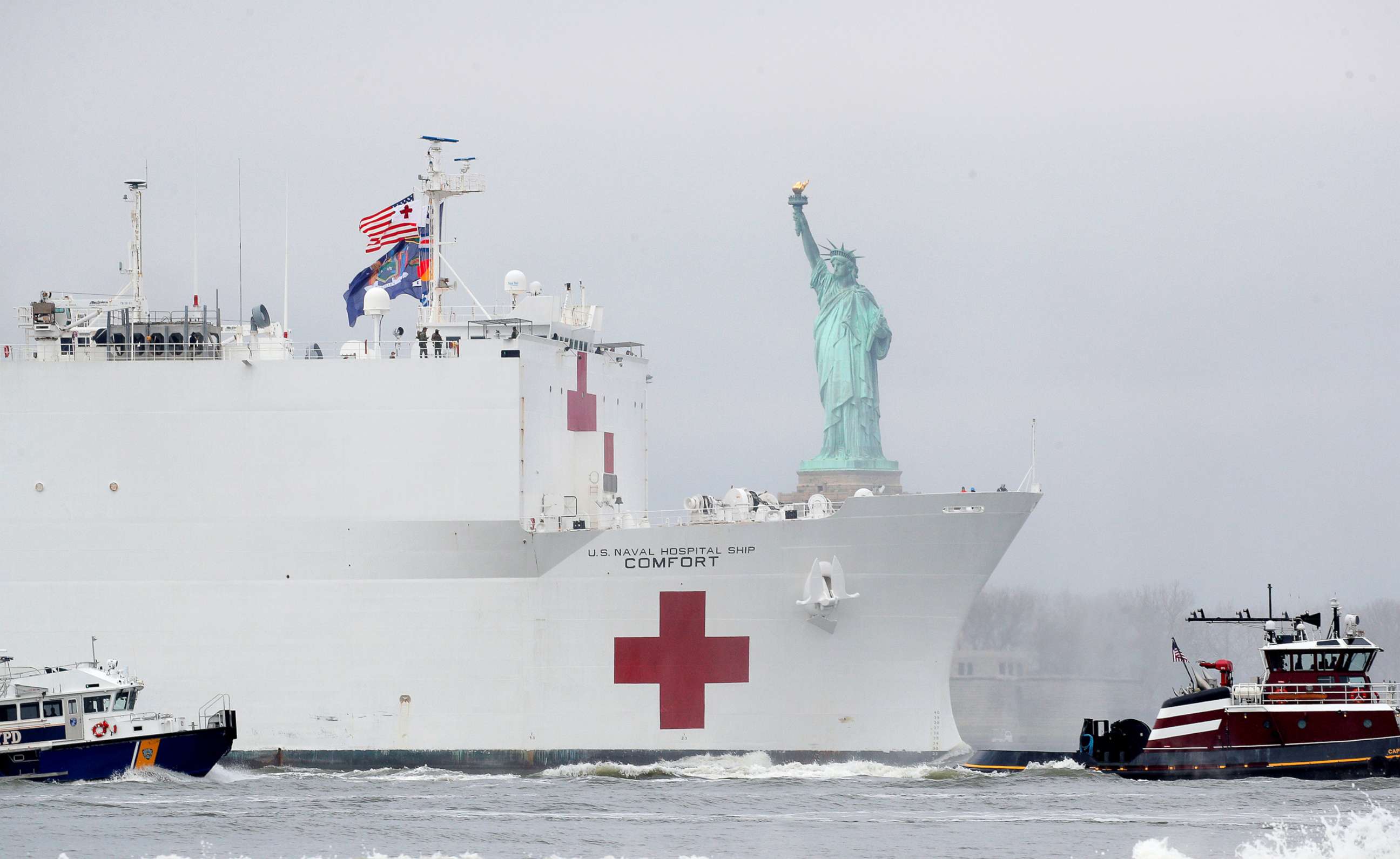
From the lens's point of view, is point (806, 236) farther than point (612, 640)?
Yes

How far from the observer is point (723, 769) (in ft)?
76.1

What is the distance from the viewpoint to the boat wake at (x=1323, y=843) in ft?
60.3

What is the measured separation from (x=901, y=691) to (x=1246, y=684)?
4539 millimetres

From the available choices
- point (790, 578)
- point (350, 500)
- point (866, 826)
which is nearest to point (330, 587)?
point (350, 500)

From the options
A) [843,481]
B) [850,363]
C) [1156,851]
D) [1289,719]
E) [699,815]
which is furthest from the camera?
[850,363]

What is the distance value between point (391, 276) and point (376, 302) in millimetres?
1003

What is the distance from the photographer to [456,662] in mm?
23453

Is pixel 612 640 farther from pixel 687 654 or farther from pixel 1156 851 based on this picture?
pixel 1156 851

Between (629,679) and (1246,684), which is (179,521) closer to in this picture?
(629,679)

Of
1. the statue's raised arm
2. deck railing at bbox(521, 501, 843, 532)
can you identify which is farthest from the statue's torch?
deck railing at bbox(521, 501, 843, 532)

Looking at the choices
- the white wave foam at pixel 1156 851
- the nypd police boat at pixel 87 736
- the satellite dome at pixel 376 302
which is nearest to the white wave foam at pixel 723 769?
the nypd police boat at pixel 87 736

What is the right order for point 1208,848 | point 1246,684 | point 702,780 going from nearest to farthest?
point 1208,848 < point 702,780 < point 1246,684

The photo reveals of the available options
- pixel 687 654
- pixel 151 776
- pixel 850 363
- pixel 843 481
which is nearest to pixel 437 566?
pixel 687 654

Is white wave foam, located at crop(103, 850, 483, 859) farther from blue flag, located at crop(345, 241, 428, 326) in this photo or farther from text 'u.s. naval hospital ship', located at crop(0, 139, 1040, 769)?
blue flag, located at crop(345, 241, 428, 326)
